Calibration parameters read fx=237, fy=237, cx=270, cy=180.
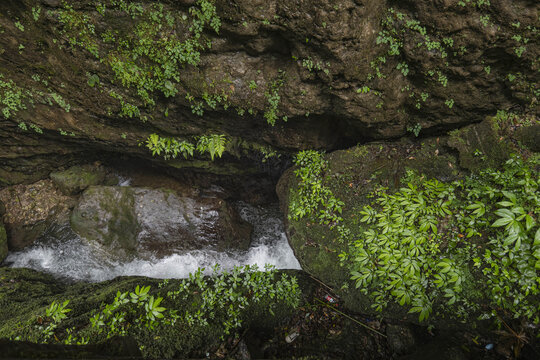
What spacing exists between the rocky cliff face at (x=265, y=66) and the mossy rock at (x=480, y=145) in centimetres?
23

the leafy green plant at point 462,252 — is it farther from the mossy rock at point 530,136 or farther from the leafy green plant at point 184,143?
the leafy green plant at point 184,143

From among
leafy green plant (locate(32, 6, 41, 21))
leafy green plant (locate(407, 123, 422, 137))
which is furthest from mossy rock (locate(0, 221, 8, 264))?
leafy green plant (locate(407, 123, 422, 137))

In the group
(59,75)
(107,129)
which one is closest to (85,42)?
(59,75)

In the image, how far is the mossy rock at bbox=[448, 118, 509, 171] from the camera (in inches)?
147

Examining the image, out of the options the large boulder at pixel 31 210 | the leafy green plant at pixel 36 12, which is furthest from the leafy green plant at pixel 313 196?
the large boulder at pixel 31 210

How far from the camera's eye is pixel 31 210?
20.4 ft

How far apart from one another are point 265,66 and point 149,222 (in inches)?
195

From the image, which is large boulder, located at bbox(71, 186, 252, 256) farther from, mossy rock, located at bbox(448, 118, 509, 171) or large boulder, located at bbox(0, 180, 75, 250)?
mossy rock, located at bbox(448, 118, 509, 171)

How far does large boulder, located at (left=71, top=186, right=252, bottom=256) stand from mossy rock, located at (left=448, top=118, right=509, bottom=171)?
5.32 meters

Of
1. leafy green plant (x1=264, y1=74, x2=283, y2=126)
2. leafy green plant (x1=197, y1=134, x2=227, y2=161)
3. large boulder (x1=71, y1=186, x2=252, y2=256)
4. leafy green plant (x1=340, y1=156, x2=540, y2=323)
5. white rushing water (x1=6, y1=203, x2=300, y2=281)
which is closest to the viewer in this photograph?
leafy green plant (x1=340, y1=156, x2=540, y2=323)

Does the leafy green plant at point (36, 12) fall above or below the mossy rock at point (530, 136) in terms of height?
above

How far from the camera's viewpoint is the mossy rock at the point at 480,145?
3744 millimetres

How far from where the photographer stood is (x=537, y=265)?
2264mm

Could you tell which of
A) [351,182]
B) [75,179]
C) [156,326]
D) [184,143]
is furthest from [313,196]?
[75,179]
